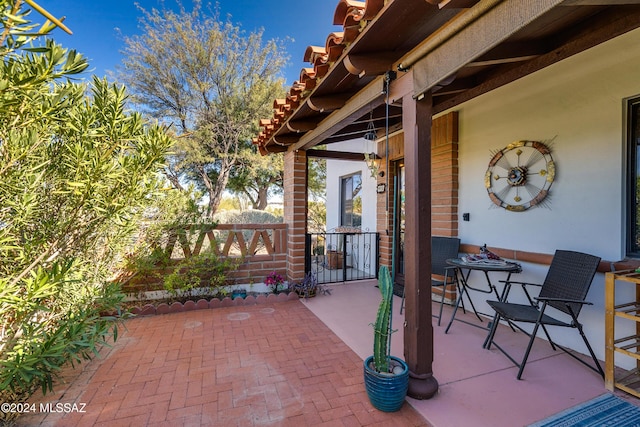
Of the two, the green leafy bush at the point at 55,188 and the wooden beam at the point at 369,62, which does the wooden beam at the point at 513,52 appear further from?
the green leafy bush at the point at 55,188

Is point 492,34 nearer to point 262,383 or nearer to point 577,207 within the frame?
point 577,207

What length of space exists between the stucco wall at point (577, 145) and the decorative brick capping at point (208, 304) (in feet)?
9.68

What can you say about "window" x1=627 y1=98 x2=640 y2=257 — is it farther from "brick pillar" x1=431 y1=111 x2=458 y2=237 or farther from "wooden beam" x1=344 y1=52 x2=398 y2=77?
"wooden beam" x1=344 y1=52 x2=398 y2=77

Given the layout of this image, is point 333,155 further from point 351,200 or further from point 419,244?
point 419,244

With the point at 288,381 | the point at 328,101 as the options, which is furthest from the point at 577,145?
the point at 288,381

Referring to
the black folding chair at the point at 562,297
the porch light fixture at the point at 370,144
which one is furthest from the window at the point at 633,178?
the porch light fixture at the point at 370,144

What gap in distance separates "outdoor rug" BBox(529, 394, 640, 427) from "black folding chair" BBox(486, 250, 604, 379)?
329 millimetres

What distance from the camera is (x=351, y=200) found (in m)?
7.48

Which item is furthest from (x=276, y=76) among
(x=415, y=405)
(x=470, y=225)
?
(x=415, y=405)

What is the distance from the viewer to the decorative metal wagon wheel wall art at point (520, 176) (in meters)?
3.04

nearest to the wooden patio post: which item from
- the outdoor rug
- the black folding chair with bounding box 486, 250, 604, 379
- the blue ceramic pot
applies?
the blue ceramic pot

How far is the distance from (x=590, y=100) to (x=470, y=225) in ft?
5.72

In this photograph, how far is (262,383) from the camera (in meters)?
2.34

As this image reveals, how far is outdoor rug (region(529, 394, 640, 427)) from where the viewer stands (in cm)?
187
